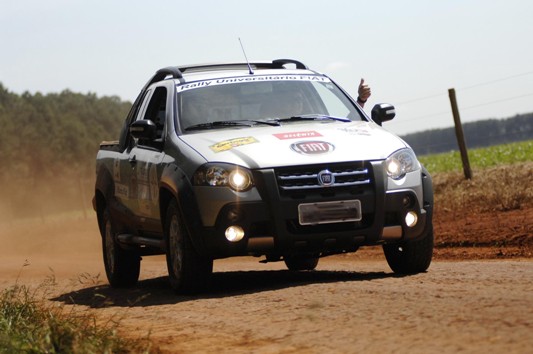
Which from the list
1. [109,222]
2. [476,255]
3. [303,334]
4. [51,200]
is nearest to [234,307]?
[303,334]

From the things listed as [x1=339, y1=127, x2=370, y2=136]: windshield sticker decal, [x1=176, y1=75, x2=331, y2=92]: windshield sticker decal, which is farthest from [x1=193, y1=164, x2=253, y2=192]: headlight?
[x1=176, y1=75, x2=331, y2=92]: windshield sticker decal

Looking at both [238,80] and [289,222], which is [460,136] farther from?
[289,222]

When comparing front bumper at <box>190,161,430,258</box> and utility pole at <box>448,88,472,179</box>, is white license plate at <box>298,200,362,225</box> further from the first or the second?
utility pole at <box>448,88,472,179</box>

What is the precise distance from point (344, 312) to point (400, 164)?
7.58ft

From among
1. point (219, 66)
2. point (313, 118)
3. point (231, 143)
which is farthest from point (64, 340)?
point (219, 66)

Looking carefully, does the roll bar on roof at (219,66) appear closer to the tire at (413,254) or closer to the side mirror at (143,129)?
the side mirror at (143,129)

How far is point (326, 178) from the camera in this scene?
9.27 m

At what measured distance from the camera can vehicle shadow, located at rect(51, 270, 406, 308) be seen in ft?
32.2

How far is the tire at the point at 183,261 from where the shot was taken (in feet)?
31.3

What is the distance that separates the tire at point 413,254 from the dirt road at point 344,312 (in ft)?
0.49

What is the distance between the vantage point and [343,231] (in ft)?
30.8

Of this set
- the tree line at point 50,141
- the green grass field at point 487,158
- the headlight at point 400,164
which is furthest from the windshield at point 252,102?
the tree line at point 50,141

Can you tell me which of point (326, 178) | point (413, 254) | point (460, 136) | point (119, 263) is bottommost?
point (413, 254)

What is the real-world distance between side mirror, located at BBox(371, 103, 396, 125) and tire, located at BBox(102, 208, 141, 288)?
9.69 ft
